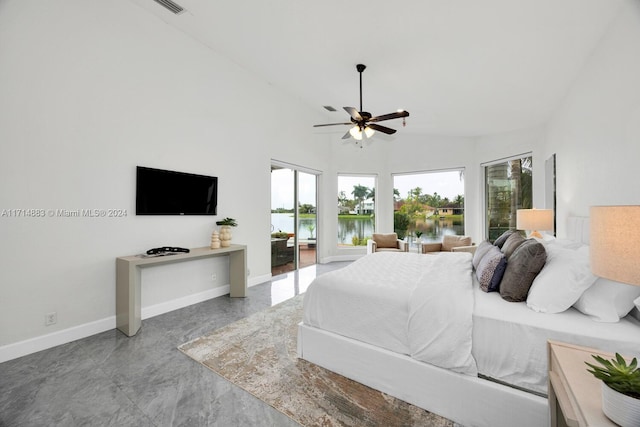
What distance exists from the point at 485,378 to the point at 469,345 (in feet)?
0.73

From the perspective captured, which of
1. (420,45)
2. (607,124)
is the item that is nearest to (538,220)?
(607,124)

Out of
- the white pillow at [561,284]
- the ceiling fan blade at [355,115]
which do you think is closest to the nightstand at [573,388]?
the white pillow at [561,284]

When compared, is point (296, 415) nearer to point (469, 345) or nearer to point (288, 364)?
point (288, 364)

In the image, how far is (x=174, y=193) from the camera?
337cm

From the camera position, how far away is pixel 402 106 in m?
4.64

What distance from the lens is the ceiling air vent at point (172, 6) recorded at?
9.50 ft

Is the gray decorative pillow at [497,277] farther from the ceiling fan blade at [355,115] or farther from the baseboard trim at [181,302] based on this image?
the baseboard trim at [181,302]

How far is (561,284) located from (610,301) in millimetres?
212

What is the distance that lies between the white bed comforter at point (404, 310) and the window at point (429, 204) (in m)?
4.07

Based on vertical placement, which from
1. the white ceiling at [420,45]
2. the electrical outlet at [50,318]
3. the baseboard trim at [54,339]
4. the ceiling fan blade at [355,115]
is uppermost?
the white ceiling at [420,45]

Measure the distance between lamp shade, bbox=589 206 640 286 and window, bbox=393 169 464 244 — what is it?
504cm

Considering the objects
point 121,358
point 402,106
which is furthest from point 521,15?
point 121,358

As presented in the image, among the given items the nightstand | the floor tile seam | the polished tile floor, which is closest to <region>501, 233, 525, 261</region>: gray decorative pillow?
the nightstand

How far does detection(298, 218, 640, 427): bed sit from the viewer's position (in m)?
1.41
